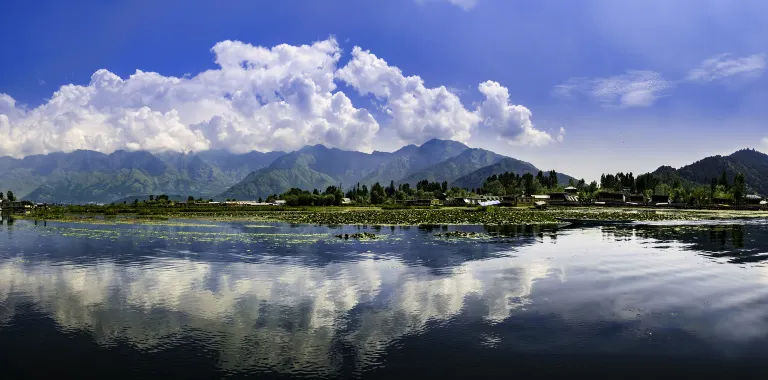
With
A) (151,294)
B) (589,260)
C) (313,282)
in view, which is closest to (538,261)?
(589,260)

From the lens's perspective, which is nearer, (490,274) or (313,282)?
(313,282)

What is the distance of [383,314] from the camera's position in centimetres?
2791

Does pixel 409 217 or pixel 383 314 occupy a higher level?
pixel 409 217

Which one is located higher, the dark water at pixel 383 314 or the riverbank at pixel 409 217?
the riverbank at pixel 409 217

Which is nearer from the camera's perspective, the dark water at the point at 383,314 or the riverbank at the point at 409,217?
the dark water at the point at 383,314

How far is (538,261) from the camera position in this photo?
48.4 meters

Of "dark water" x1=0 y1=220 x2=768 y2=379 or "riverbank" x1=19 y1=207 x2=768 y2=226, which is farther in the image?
"riverbank" x1=19 y1=207 x2=768 y2=226

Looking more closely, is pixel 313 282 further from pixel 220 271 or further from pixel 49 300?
pixel 49 300

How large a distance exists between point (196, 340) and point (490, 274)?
25128 millimetres

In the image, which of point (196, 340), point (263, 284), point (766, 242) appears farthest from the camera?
point (766, 242)

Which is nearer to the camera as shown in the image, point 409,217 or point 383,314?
point 383,314

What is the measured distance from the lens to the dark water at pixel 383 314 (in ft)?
66.9

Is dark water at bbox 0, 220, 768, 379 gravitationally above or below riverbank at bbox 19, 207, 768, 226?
below

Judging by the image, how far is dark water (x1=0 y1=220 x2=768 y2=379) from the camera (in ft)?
66.9
